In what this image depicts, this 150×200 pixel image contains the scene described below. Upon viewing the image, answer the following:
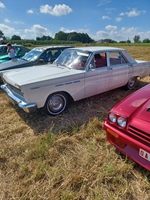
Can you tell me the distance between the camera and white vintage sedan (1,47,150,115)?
316cm

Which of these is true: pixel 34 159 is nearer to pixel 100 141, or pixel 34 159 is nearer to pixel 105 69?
pixel 100 141

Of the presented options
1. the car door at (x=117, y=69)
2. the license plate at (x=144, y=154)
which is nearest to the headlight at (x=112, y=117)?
the license plate at (x=144, y=154)

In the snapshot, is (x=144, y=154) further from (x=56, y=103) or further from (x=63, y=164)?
(x=56, y=103)

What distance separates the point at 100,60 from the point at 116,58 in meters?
0.70

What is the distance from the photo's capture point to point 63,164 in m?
2.29

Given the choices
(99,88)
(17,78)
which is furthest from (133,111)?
(17,78)

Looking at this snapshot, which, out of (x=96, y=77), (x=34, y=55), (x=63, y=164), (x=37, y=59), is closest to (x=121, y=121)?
(x=63, y=164)

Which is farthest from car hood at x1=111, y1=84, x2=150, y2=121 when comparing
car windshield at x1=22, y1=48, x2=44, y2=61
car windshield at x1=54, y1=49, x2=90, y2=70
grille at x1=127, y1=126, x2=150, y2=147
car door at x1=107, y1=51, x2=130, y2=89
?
car windshield at x1=22, y1=48, x2=44, y2=61

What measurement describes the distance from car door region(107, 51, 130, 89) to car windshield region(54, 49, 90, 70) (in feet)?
2.40

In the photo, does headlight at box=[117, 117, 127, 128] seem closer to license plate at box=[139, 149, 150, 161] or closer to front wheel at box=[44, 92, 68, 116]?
license plate at box=[139, 149, 150, 161]

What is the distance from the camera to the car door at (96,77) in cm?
379

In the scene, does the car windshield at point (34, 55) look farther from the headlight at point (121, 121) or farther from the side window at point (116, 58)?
the headlight at point (121, 121)

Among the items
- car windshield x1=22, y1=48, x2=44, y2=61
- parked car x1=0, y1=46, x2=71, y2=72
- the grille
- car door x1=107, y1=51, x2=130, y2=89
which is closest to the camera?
the grille

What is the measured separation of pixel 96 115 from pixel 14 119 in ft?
6.13
